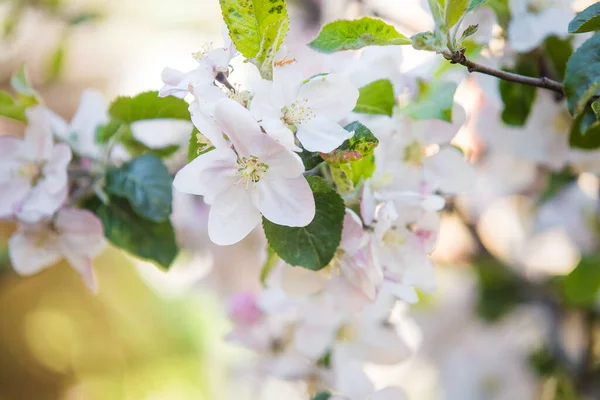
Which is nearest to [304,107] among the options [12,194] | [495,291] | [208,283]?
[12,194]

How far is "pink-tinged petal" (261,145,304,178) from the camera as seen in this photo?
269mm

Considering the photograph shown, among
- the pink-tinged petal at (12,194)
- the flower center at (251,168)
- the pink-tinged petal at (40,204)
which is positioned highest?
the flower center at (251,168)

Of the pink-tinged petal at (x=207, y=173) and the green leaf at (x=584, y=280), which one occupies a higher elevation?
the pink-tinged petal at (x=207, y=173)

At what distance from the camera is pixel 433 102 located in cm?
40

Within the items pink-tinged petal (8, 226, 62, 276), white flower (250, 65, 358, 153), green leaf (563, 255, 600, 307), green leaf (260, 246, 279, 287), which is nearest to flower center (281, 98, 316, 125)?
white flower (250, 65, 358, 153)

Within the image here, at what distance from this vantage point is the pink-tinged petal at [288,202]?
0.94 feet

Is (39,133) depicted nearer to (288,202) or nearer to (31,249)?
(31,249)

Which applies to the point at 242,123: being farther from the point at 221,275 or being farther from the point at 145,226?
the point at 221,275

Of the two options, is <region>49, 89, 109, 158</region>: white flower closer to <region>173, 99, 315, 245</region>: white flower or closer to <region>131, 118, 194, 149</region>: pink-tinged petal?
<region>131, 118, 194, 149</region>: pink-tinged petal

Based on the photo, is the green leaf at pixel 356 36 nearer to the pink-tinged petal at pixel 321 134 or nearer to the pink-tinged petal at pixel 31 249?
the pink-tinged petal at pixel 321 134

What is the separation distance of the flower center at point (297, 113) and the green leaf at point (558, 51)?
239 millimetres

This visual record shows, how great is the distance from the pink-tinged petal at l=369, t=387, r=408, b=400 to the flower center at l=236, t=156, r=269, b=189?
188mm

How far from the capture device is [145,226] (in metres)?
0.42

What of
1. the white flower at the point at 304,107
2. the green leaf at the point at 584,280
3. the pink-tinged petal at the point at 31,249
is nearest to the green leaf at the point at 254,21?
the white flower at the point at 304,107
